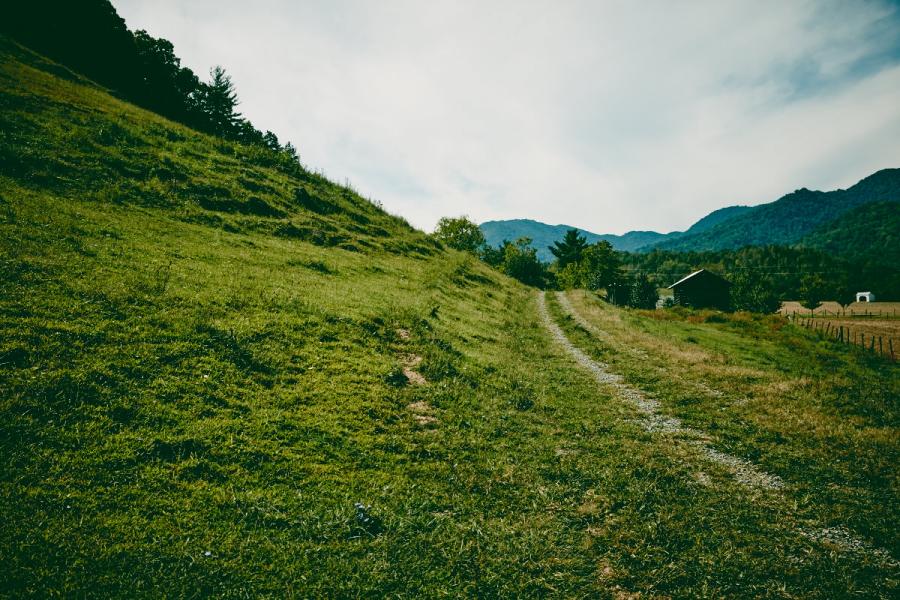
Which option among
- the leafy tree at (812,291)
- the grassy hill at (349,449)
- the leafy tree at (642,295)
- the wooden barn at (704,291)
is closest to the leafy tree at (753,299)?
the wooden barn at (704,291)

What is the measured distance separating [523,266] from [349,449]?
9707cm

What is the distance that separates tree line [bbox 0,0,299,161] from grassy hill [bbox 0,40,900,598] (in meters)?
34.1

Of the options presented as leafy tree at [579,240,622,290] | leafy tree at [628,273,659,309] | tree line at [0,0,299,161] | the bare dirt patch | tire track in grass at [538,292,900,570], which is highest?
tree line at [0,0,299,161]

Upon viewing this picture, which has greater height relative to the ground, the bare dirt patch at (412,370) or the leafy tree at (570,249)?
the leafy tree at (570,249)

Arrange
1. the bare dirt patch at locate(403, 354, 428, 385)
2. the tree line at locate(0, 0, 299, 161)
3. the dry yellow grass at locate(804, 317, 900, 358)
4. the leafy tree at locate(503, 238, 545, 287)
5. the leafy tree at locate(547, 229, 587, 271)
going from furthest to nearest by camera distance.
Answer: the leafy tree at locate(547, 229, 587, 271) < the leafy tree at locate(503, 238, 545, 287) < the tree line at locate(0, 0, 299, 161) < the dry yellow grass at locate(804, 317, 900, 358) < the bare dirt patch at locate(403, 354, 428, 385)

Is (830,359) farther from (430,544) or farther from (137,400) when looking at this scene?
(137,400)

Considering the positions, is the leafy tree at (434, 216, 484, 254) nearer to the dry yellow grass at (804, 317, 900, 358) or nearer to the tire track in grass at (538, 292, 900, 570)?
the dry yellow grass at (804, 317, 900, 358)

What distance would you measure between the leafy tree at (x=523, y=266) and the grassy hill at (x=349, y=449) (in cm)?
8222

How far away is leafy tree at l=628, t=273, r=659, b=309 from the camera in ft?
261

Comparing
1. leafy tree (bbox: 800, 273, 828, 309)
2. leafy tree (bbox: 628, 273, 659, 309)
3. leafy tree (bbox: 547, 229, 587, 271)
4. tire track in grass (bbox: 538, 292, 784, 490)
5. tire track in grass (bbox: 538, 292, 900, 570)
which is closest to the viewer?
tire track in grass (bbox: 538, 292, 900, 570)

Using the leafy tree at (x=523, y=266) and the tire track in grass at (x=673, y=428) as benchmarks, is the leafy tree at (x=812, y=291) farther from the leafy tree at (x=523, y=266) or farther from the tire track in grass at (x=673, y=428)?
the tire track in grass at (x=673, y=428)

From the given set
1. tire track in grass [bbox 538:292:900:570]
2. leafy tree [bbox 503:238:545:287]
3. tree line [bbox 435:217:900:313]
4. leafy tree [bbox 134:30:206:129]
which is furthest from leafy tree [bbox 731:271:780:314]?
leafy tree [bbox 134:30:206:129]

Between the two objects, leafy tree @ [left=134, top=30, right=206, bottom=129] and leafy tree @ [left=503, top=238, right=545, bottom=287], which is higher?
leafy tree @ [left=134, top=30, right=206, bottom=129]

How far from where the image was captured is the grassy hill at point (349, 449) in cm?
587
